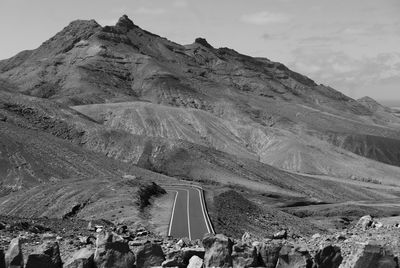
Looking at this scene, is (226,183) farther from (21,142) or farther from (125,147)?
(21,142)

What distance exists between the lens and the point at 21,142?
365 feet

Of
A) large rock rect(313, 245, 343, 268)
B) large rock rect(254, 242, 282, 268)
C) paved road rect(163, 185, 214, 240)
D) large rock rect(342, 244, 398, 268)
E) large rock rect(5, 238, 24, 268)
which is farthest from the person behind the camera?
paved road rect(163, 185, 214, 240)

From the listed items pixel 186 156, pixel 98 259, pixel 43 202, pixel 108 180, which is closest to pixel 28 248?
pixel 98 259

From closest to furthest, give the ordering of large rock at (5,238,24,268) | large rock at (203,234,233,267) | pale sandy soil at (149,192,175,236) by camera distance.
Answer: large rock at (203,234,233,267) < large rock at (5,238,24,268) < pale sandy soil at (149,192,175,236)

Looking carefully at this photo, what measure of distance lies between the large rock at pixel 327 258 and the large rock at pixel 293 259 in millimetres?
211

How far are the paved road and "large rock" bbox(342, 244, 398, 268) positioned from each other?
32405 mm

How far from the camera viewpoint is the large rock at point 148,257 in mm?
16266

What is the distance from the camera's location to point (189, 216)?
5912cm

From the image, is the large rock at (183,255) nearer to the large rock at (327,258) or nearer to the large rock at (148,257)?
the large rock at (148,257)

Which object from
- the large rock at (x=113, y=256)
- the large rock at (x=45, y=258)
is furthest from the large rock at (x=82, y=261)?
the large rock at (x=45, y=258)

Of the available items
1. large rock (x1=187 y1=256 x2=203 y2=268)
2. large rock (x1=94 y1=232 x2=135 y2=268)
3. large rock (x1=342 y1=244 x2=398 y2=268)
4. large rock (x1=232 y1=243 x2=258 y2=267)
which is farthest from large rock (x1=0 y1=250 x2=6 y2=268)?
large rock (x1=342 y1=244 x2=398 y2=268)

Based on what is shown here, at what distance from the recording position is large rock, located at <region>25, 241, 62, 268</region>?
16.1m

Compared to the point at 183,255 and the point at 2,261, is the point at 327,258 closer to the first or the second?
the point at 183,255

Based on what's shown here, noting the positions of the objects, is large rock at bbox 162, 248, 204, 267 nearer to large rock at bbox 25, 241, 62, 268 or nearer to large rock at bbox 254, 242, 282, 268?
large rock at bbox 254, 242, 282, 268
